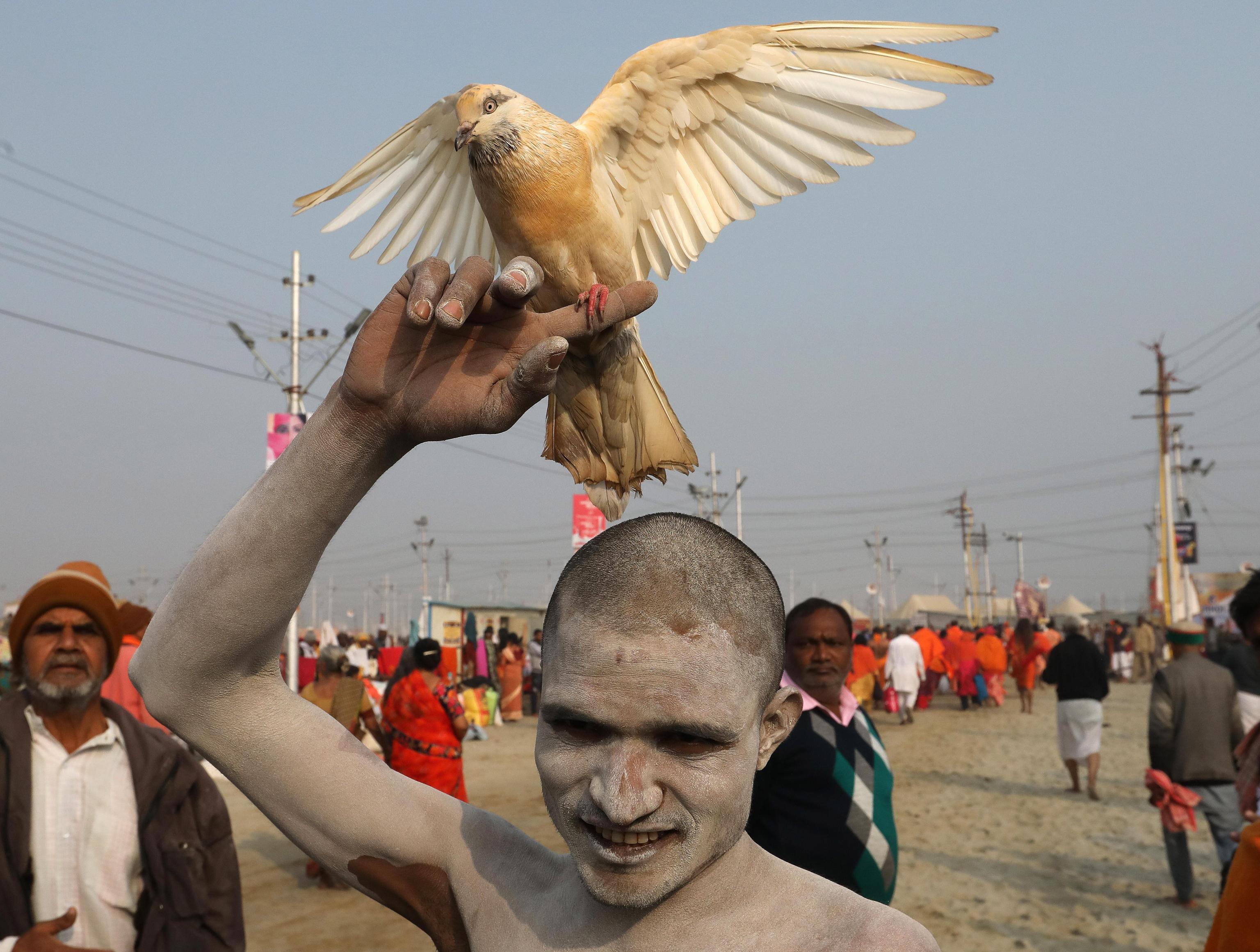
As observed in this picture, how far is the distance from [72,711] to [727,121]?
2535mm

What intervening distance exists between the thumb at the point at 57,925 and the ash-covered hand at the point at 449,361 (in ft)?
6.42

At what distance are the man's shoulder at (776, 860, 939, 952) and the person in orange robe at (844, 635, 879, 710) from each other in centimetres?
1505

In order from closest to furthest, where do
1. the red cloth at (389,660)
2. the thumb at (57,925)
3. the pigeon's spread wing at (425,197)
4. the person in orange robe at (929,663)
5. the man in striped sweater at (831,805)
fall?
1. the pigeon's spread wing at (425,197)
2. the thumb at (57,925)
3. the man in striped sweater at (831,805)
4. the red cloth at (389,660)
5. the person in orange robe at (929,663)

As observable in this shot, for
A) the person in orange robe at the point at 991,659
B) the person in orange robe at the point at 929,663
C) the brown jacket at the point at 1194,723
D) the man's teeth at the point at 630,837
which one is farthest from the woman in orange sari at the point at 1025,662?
the man's teeth at the point at 630,837

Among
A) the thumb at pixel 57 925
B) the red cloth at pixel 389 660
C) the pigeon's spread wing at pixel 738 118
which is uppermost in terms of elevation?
the pigeon's spread wing at pixel 738 118

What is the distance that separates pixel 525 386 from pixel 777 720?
0.56 m

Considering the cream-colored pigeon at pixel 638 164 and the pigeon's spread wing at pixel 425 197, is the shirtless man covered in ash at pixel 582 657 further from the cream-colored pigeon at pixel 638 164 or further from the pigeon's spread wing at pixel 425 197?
A: the pigeon's spread wing at pixel 425 197

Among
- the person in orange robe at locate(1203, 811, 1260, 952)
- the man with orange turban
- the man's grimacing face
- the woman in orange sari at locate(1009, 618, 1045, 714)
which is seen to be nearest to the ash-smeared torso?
the man's grimacing face

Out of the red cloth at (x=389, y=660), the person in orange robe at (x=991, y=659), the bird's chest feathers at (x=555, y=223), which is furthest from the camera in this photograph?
the person in orange robe at (x=991, y=659)

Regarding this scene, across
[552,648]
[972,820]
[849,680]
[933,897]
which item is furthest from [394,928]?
[849,680]

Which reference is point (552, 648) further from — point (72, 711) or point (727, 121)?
point (72, 711)

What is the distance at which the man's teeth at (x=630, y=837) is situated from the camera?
45.9 inches

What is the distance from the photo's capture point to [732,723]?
3.92 ft

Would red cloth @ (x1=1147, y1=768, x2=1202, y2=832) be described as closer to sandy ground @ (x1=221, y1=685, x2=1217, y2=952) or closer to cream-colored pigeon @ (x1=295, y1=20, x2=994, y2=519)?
sandy ground @ (x1=221, y1=685, x2=1217, y2=952)
